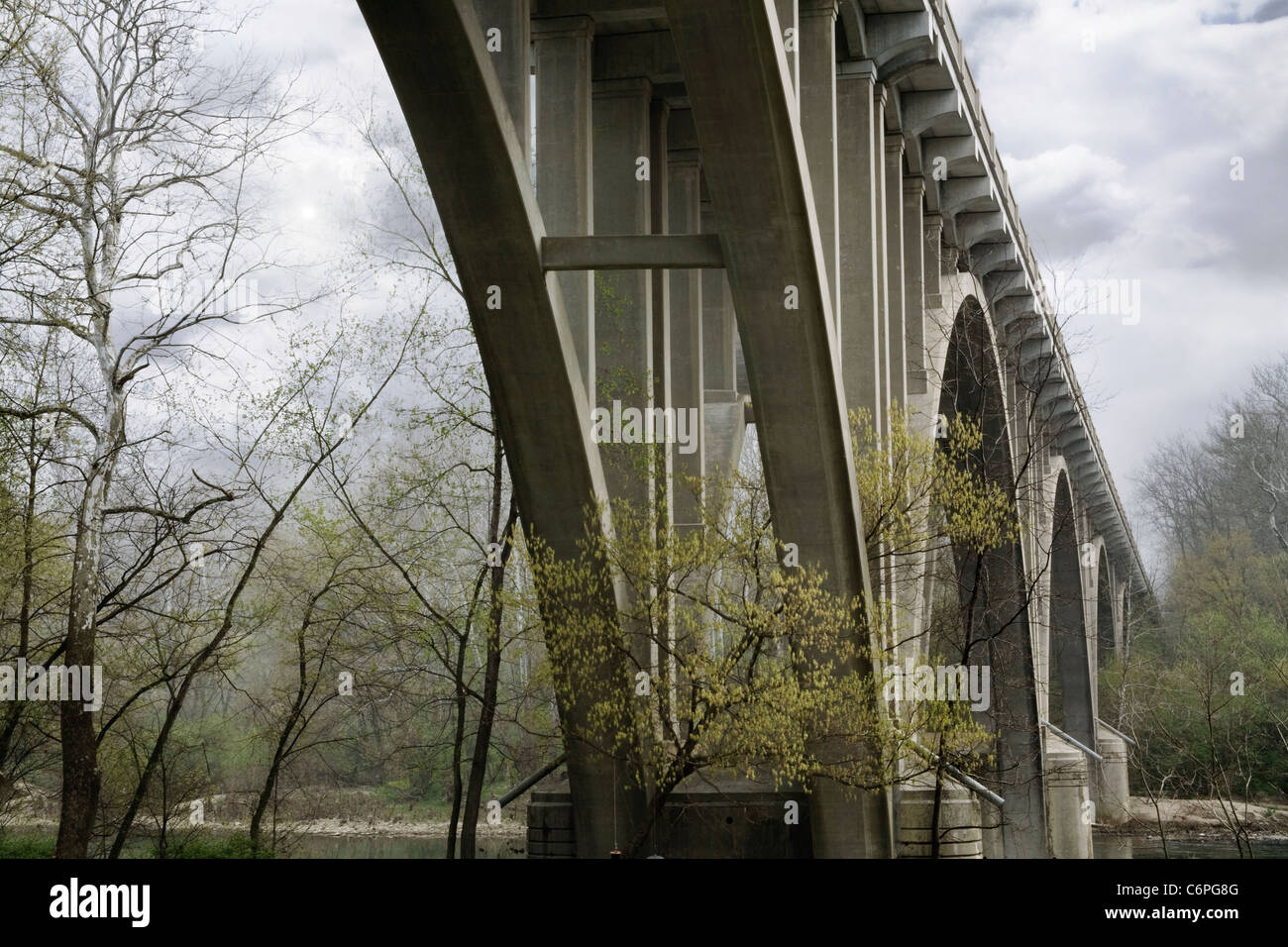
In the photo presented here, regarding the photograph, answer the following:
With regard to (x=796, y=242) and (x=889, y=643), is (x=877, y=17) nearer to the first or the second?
(x=796, y=242)

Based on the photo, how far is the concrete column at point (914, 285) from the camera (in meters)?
20.0

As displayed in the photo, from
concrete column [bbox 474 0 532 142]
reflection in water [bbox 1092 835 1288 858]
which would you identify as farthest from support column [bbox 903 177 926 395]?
reflection in water [bbox 1092 835 1288 858]

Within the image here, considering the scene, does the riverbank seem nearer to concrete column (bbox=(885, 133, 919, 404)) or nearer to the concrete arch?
concrete column (bbox=(885, 133, 919, 404))

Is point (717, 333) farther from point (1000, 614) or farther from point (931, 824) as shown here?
point (931, 824)

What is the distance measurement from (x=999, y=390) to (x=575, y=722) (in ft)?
33.8

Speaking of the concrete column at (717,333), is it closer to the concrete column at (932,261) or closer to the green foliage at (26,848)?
the concrete column at (932,261)

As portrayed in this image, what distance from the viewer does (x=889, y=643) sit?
568 inches

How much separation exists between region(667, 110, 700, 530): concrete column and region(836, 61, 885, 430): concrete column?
91.2 inches

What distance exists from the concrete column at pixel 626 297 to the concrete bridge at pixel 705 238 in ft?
0.12

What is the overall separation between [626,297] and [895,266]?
5322mm

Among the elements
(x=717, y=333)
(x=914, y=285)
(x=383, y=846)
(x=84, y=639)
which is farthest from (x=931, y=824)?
(x=383, y=846)

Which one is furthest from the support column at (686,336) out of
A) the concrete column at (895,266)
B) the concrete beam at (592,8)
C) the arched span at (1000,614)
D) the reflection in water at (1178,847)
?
the reflection in water at (1178,847)
